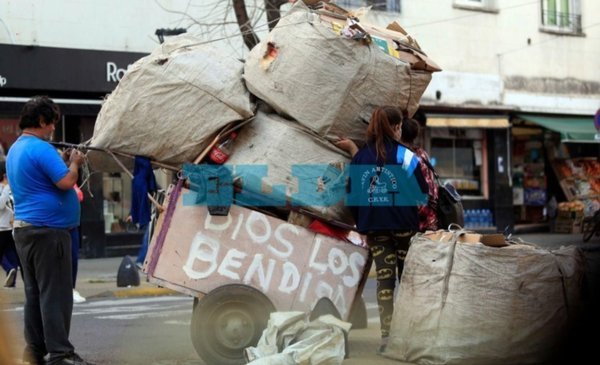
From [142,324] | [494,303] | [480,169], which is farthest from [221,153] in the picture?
[480,169]

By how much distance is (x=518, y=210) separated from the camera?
2355 cm

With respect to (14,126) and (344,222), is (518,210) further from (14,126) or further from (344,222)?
(344,222)

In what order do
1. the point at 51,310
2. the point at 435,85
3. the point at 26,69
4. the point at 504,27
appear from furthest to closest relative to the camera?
the point at 504,27 → the point at 435,85 → the point at 26,69 → the point at 51,310

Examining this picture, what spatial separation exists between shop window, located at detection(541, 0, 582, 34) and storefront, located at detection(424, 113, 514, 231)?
3455mm

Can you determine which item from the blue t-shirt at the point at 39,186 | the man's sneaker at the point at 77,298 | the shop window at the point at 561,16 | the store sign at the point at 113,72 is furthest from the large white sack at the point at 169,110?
the shop window at the point at 561,16

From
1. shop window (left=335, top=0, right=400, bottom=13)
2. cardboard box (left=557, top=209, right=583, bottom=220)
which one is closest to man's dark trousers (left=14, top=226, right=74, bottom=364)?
shop window (left=335, top=0, right=400, bottom=13)

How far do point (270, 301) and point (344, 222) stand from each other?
0.79 m

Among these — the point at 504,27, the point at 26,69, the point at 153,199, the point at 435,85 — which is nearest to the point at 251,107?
the point at 153,199

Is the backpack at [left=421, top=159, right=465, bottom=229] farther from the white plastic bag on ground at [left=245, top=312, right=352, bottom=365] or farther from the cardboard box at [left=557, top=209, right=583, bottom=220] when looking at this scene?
the cardboard box at [left=557, top=209, right=583, bottom=220]

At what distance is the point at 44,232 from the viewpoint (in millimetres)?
5754

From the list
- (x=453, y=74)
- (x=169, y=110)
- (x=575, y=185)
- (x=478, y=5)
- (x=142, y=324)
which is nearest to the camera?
(x=169, y=110)

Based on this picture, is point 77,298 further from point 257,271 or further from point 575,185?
point 575,185

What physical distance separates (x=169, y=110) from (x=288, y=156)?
2.84 feet

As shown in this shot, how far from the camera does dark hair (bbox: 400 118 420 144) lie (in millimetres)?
6781
